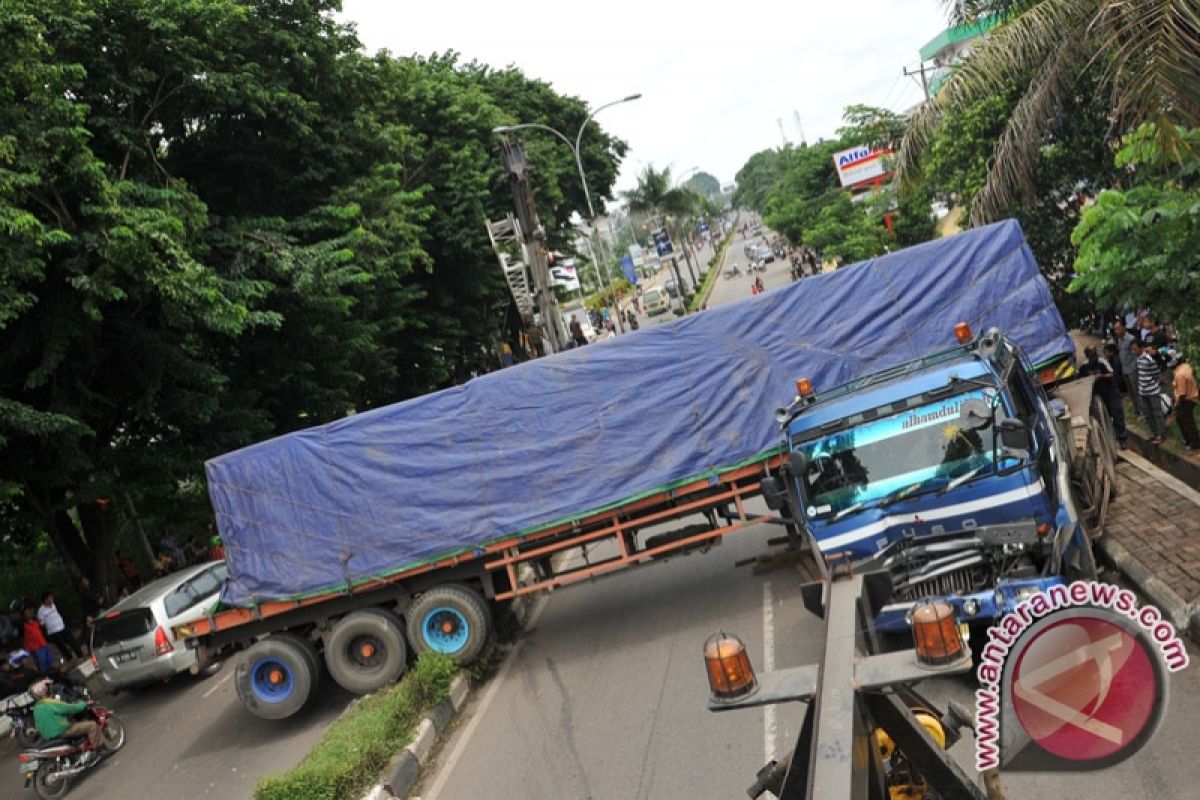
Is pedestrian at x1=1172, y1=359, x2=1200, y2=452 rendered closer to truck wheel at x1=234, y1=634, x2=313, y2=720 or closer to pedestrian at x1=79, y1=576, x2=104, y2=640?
truck wheel at x1=234, y1=634, x2=313, y2=720

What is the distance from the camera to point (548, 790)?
796 centimetres

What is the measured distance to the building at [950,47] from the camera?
13.1 m

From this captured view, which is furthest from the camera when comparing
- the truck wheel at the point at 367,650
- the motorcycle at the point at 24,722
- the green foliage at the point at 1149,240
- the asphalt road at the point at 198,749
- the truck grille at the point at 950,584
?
the motorcycle at the point at 24,722

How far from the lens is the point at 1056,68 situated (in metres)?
12.0

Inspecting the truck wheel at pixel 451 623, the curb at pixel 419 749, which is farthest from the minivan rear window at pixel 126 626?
the curb at pixel 419 749

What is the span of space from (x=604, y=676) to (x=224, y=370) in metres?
11.5

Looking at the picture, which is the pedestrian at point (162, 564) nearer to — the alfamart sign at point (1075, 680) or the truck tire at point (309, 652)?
the truck tire at point (309, 652)

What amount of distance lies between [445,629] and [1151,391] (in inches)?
351

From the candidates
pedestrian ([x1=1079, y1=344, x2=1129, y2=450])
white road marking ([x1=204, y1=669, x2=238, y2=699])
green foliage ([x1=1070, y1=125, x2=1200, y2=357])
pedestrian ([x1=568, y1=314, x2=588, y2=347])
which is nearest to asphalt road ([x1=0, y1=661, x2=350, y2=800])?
white road marking ([x1=204, y1=669, x2=238, y2=699])

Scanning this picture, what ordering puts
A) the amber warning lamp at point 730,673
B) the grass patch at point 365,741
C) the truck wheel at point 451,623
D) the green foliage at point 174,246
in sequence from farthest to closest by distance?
1. the green foliage at point 174,246
2. the truck wheel at point 451,623
3. the grass patch at point 365,741
4. the amber warning lamp at point 730,673

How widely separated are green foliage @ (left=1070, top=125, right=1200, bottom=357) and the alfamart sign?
6.99m

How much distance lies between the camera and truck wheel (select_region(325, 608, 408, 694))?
37.6 feet

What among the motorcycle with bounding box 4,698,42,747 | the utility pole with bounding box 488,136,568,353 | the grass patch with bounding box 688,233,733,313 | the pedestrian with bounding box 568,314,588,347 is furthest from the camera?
the grass patch with bounding box 688,233,733,313

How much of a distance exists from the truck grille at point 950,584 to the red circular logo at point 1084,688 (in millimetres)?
4940
